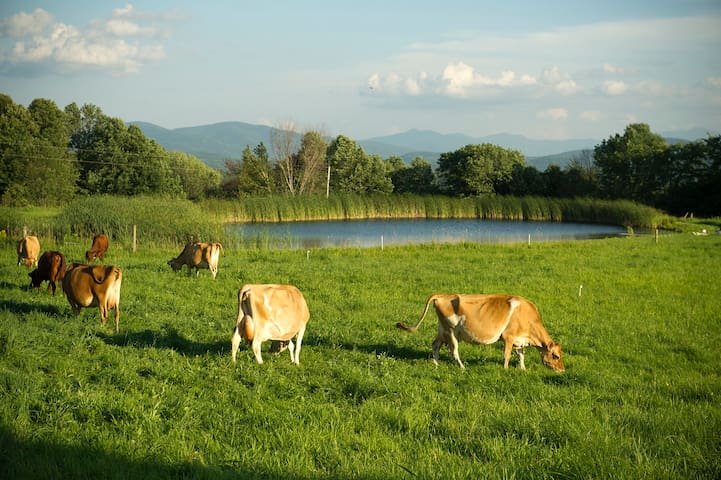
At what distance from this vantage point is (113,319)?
39.7 ft

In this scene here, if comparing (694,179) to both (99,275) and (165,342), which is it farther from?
(165,342)

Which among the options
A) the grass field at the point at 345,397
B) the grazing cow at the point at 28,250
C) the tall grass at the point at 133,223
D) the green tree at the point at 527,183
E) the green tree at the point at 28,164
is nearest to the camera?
the grass field at the point at 345,397

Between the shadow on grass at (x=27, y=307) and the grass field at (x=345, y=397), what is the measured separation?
0.29ft

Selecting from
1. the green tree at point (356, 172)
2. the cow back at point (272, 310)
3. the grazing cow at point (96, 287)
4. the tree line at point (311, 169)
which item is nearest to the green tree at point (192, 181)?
the tree line at point (311, 169)

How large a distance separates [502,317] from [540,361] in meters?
1.48

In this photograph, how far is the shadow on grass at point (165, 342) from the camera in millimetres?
10039

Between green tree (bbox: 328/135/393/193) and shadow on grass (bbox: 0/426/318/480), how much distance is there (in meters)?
69.3

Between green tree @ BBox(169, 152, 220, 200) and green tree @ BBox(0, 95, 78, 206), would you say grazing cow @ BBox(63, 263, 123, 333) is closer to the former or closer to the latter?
green tree @ BBox(0, 95, 78, 206)

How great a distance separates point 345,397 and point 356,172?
68557 millimetres

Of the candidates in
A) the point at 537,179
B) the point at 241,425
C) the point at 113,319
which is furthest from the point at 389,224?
the point at 241,425

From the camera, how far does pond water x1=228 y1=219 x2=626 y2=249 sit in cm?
3969

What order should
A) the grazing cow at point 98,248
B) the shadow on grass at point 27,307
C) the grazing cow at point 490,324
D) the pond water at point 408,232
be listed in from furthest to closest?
the pond water at point 408,232 → the grazing cow at point 98,248 → the shadow on grass at point 27,307 → the grazing cow at point 490,324

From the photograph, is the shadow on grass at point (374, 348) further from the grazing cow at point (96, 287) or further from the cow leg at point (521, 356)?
the grazing cow at point (96, 287)

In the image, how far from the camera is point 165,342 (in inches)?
413
